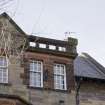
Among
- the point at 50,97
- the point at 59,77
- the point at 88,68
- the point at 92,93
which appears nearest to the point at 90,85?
the point at 92,93

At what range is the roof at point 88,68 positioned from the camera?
33.1 meters

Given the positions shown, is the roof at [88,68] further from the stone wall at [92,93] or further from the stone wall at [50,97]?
the stone wall at [50,97]

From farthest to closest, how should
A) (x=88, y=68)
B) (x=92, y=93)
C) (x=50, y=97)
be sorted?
(x=88, y=68) → (x=92, y=93) → (x=50, y=97)

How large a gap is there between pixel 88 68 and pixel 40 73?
16.8ft

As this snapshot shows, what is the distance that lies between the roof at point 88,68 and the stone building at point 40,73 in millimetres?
1100

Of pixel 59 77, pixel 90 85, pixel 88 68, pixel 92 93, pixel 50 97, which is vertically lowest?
pixel 50 97

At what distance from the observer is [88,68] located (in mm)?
34906

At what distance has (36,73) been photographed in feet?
102

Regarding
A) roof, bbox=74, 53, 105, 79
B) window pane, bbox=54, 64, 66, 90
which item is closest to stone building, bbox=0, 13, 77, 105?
window pane, bbox=54, 64, 66, 90

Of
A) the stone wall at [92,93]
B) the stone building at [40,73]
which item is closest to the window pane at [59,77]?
the stone building at [40,73]

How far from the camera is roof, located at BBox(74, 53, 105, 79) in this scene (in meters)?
33.1

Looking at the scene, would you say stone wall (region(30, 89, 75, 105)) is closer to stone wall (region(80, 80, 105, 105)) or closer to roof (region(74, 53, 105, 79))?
stone wall (region(80, 80, 105, 105))

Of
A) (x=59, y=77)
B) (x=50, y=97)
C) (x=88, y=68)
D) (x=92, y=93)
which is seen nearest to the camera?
(x=50, y=97)

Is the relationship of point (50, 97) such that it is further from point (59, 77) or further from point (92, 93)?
point (92, 93)
